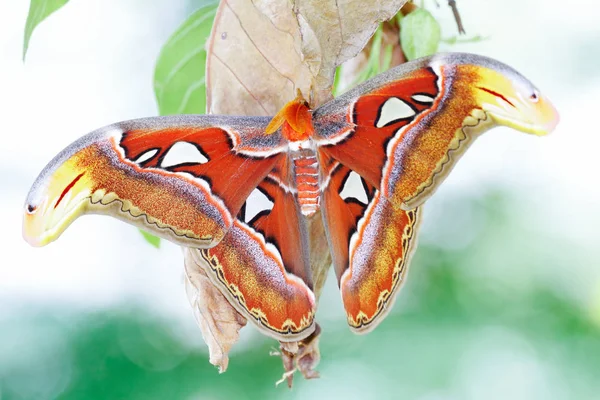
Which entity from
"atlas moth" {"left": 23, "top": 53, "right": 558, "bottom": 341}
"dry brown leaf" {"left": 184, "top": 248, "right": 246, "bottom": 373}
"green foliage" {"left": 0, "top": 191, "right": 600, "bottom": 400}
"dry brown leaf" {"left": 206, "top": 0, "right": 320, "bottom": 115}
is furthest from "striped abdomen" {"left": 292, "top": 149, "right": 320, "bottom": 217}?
"green foliage" {"left": 0, "top": 191, "right": 600, "bottom": 400}

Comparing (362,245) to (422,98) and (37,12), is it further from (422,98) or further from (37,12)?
(37,12)

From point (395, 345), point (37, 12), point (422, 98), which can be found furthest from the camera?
point (395, 345)

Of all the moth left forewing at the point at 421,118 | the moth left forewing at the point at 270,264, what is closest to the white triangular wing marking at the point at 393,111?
the moth left forewing at the point at 421,118

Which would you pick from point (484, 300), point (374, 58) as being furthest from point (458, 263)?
point (374, 58)

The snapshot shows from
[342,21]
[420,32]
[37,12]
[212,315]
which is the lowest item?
[212,315]

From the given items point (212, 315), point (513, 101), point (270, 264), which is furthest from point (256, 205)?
point (513, 101)

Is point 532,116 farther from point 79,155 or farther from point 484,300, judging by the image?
point 484,300

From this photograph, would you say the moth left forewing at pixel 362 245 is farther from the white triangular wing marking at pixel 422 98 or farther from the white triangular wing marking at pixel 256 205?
the white triangular wing marking at pixel 422 98
